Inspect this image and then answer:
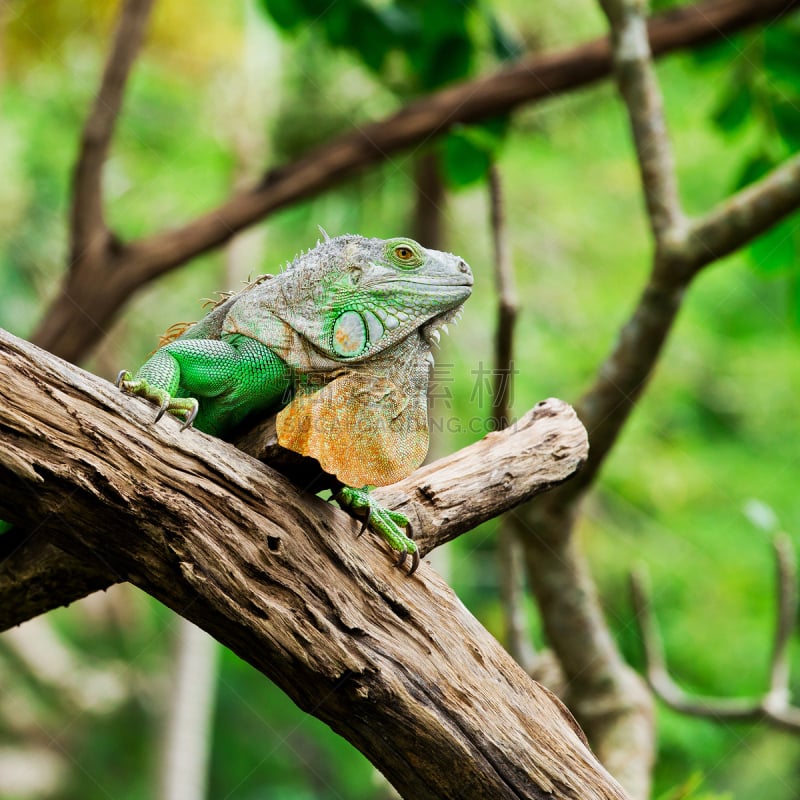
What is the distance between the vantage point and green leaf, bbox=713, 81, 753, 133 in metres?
7.29

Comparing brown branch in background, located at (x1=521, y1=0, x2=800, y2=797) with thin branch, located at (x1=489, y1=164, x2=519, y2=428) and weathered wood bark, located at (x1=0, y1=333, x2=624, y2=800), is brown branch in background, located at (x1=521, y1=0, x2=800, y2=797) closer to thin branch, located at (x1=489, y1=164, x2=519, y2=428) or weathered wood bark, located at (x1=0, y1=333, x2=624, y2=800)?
thin branch, located at (x1=489, y1=164, x2=519, y2=428)

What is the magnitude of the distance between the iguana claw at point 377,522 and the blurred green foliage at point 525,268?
2809mm

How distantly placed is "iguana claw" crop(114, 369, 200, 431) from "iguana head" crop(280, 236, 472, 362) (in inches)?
24.4

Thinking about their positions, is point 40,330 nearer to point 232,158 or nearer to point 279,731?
point 232,158

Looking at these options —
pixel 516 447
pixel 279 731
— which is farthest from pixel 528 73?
pixel 279 731

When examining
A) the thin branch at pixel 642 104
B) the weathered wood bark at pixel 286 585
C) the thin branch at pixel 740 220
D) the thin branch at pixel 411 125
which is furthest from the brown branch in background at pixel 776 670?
the thin branch at pixel 411 125

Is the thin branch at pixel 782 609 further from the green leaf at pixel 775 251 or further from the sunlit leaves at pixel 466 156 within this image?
the sunlit leaves at pixel 466 156

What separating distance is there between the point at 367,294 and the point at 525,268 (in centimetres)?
926

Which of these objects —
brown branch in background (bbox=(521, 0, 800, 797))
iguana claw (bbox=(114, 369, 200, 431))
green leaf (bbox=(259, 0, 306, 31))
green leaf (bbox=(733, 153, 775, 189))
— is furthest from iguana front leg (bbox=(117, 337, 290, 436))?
green leaf (bbox=(733, 153, 775, 189))

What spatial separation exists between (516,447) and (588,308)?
8463 mm

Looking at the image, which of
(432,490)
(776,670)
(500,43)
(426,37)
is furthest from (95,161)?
(776,670)

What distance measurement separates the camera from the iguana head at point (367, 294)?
3.66 meters

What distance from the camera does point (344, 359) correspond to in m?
3.64

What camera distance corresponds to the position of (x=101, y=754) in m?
17.0
